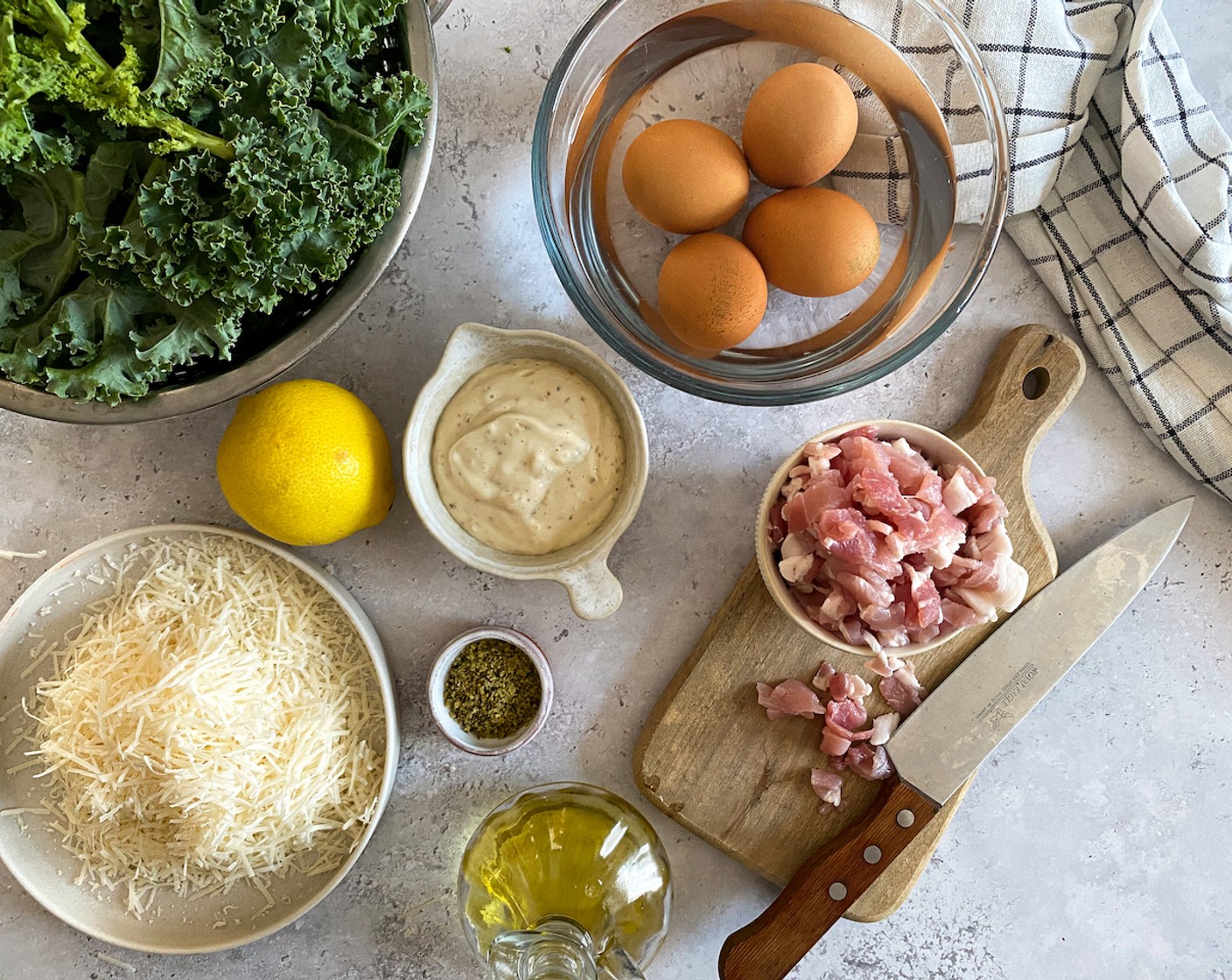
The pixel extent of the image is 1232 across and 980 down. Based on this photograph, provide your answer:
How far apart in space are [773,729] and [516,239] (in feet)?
2.70

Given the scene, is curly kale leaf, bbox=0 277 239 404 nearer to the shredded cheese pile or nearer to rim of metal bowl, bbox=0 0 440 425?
rim of metal bowl, bbox=0 0 440 425

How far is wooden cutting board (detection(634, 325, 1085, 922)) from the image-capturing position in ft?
4.50

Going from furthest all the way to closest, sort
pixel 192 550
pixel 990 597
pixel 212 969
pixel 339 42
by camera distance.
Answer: pixel 212 969
pixel 192 550
pixel 990 597
pixel 339 42

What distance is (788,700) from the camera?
1.35 meters

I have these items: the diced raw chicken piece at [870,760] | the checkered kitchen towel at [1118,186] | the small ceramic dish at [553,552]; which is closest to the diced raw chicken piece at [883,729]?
the diced raw chicken piece at [870,760]

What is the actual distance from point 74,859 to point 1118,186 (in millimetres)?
1807

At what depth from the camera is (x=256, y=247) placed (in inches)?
36.2

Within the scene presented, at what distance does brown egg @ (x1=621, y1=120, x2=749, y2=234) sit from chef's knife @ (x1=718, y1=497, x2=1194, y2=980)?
0.73m

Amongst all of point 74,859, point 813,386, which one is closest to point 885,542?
point 813,386

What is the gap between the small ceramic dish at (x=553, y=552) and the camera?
4.13 feet

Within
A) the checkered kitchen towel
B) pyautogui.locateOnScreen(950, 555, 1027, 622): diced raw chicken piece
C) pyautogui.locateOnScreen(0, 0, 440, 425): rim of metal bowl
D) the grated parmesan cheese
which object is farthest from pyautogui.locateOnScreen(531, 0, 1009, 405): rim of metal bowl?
the grated parmesan cheese

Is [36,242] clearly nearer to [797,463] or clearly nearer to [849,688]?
[797,463]

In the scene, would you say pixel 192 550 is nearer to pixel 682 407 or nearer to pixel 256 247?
pixel 256 247

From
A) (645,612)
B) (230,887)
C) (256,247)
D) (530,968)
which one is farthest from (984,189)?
(230,887)
